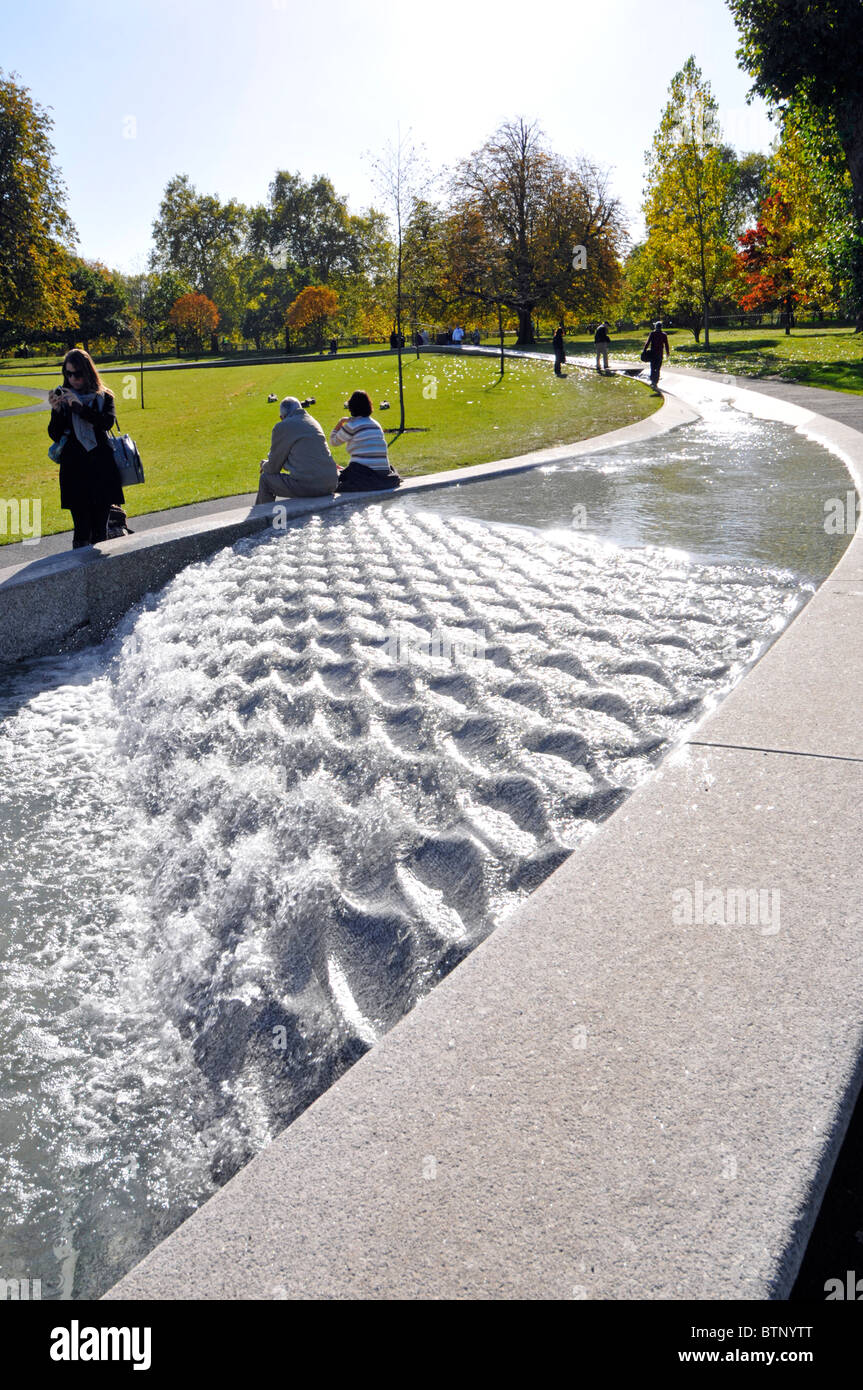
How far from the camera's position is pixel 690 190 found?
126 ft

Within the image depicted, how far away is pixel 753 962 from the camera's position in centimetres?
242

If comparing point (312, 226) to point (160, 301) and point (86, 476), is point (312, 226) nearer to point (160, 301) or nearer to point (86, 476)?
point (160, 301)

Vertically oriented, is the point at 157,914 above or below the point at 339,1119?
below

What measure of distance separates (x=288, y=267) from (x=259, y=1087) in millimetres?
92433

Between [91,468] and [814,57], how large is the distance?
879 inches

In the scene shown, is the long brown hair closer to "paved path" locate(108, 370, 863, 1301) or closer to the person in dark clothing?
the person in dark clothing

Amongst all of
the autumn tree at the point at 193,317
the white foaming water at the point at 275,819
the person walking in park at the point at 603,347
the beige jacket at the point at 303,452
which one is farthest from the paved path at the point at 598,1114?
the autumn tree at the point at 193,317

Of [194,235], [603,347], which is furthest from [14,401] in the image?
[194,235]

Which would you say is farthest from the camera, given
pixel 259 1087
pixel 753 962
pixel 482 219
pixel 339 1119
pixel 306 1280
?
pixel 482 219

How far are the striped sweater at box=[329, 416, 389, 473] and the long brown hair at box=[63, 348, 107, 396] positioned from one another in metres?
3.07

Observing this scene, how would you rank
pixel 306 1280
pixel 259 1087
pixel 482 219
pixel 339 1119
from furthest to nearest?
pixel 482 219 < pixel 259 1087 < pixel 339 1119 < pixel 306 1280

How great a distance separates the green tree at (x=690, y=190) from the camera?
38219 millimetres

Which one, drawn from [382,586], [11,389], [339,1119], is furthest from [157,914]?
[11,389]

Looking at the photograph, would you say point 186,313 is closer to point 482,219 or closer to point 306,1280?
point 482,219
